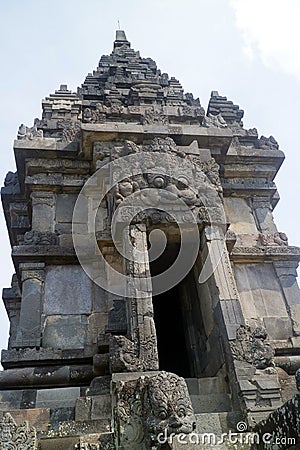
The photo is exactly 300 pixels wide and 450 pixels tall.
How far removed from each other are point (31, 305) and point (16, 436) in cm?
303

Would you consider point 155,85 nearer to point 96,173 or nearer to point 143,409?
point 96,173

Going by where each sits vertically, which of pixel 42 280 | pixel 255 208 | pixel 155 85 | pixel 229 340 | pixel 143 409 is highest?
pixel 155 85

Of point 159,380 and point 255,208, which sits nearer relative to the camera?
point 159,380

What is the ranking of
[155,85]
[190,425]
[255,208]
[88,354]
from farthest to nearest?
[155,85] → [255,208] → [88,354] → [190,425]

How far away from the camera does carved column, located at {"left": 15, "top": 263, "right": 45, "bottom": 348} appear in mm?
7457

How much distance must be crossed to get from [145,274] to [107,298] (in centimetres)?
111

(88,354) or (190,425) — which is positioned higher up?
(88,354)

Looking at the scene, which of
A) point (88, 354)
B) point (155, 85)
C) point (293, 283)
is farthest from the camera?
point (155, 85)

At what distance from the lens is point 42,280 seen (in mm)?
8289

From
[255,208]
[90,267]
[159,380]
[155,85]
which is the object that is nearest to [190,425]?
[159,380]

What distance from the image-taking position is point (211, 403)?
6363mm

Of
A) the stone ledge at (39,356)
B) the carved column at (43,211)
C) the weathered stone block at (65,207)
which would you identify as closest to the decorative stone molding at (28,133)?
the carved column at (43,211)
